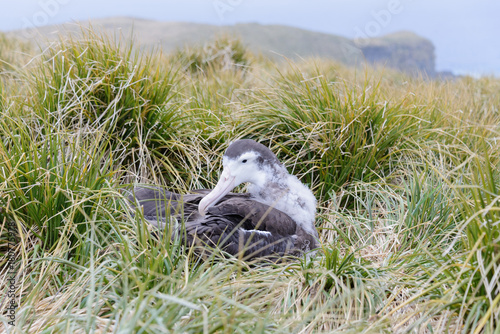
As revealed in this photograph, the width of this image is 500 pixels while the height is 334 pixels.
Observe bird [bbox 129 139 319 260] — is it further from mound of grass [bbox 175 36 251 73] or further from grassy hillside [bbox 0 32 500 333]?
mound of grass [bbox 175 36 251 73]

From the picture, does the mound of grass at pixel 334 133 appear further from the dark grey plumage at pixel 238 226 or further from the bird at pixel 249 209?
the dark grey plumage at pixel 238 226

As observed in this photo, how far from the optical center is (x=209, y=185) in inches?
162

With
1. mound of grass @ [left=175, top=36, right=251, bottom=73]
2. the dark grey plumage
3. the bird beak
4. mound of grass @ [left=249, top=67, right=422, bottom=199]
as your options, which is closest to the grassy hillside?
mound of grass @ [left=249, top=67, right=422, bottom=199]

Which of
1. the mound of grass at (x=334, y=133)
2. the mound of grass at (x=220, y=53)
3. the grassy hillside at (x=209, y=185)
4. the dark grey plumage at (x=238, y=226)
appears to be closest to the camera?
the grassy hillside at (x=209, y=185)

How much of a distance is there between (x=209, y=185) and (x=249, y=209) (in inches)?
45.0

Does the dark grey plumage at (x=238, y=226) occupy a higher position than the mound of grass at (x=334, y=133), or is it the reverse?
the mound of grass at (x=334, y=133)

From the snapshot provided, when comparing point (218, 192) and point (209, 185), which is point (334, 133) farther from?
point (218, 192)

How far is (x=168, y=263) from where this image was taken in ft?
7.63

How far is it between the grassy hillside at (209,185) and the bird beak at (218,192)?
307 millimetres

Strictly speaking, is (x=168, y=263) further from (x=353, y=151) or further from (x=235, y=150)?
(x=353, y=151)

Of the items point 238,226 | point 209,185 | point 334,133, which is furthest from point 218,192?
point 334,133

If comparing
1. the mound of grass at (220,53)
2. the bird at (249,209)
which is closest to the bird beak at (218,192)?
the bird at (249,209)

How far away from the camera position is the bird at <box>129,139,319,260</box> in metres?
2.89

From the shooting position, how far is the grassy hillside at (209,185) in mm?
2006
